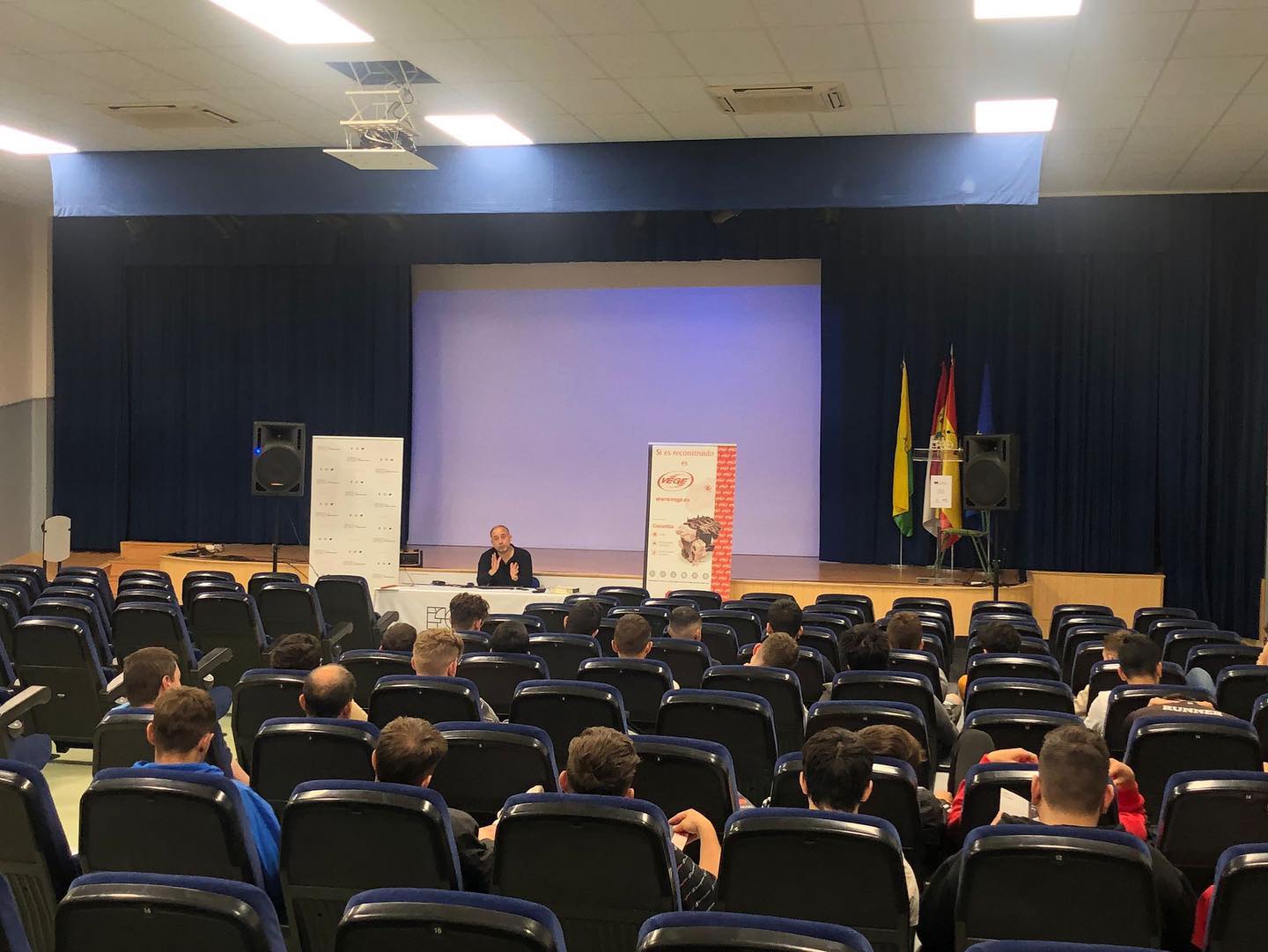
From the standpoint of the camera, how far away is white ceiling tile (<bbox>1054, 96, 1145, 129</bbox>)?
9.47 m

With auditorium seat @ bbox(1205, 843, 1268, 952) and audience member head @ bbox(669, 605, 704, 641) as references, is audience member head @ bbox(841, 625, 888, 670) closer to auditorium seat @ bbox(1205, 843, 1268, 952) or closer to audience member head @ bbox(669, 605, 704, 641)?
audience member head @ bbox(669, 605, 704, 641)

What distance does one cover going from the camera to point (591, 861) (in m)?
3.24

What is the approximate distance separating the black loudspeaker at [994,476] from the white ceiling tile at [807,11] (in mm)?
5227

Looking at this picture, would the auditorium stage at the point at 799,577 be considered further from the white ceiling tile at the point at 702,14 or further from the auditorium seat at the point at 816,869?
the auditorium seat at the point at 816,869

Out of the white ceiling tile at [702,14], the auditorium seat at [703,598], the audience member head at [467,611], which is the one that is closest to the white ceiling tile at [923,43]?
the white ceiling tile at [702,14]

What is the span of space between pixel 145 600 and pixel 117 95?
425cm

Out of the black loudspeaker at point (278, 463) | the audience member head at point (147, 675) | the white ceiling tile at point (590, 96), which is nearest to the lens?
the audience member head at point (147, 675)

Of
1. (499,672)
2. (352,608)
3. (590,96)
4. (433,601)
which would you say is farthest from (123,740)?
(590,96)

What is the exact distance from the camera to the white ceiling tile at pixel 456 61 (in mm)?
8430

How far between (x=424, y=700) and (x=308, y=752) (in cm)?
92

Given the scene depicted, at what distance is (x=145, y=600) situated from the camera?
26.3ft

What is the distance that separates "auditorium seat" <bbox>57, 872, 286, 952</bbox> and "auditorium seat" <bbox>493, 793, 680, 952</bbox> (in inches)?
32.3

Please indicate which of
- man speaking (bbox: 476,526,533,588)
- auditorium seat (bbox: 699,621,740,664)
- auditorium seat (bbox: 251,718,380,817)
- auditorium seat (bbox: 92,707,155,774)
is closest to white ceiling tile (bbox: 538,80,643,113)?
man speaking (bbox: 476,526,533,588)

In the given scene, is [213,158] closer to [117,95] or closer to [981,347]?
[117,95]
